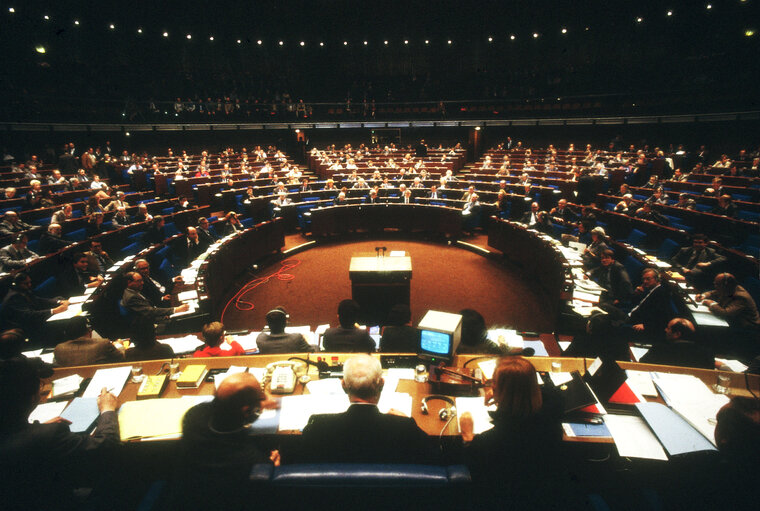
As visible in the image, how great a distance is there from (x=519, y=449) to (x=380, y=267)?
3.94 metres

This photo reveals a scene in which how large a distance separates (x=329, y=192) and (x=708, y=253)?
30.6 ft

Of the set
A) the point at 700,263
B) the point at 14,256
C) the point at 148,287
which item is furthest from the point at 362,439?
the point at 14,256

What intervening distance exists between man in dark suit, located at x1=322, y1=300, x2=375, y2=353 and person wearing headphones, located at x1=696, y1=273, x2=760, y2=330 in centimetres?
413

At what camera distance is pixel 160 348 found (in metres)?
3.22

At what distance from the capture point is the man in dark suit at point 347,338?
3.23 m

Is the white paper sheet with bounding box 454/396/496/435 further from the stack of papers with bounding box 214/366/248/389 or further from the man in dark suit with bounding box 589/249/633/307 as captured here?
the man in dark suit with bounding box 589/249/633/307

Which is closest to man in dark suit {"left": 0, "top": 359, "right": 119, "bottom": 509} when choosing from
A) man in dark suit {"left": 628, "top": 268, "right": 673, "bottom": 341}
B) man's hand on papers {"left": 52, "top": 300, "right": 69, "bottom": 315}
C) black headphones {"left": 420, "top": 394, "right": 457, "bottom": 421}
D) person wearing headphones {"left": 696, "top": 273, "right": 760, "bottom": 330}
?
black headphones {"left": 420, "top": 394, "right": 457, "bottom": 421}

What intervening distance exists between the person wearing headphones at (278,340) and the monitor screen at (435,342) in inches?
44.7

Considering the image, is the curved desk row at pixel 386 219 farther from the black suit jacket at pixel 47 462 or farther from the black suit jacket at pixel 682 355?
the black suit jacket at pixel 47 462

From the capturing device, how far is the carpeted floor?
5.91 m

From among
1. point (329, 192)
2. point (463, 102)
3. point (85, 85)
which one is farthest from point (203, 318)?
point (463, 102)

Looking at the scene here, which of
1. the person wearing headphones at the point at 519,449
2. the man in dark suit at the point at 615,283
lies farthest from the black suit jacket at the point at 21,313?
the man in dark suit at the point at 615,283

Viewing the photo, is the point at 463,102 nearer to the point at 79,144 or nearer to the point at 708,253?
the point at 708,253

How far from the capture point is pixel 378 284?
5695mm
